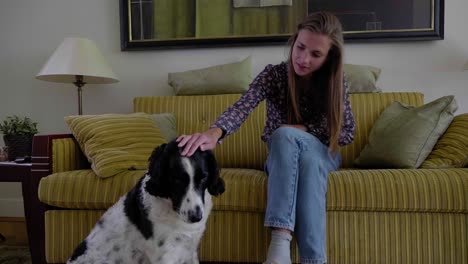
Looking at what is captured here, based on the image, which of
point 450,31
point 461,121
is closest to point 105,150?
point 461,121

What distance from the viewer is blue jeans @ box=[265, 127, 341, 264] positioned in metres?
1.53

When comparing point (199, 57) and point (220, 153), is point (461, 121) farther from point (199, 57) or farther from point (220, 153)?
point (199, 57)

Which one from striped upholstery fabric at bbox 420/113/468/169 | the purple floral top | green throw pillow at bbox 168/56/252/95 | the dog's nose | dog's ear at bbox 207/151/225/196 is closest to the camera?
the dog's nose

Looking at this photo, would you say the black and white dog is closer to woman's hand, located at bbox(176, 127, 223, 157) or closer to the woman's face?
woman's hand, located at bbox(176, 127, 223, 157)

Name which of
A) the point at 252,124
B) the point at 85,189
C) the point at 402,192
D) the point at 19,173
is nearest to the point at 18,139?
the point at 19,173

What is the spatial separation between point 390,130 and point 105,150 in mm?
1458

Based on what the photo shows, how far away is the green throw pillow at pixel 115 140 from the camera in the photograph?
1.95 metres

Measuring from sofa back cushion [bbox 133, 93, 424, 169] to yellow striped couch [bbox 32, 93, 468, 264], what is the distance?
0.60m

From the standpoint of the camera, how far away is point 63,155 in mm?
2109

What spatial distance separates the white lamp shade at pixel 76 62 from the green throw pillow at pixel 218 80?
1.72 feet

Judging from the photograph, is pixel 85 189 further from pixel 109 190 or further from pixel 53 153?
pixel 53 153

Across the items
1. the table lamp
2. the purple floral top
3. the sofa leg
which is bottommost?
the sofa leg

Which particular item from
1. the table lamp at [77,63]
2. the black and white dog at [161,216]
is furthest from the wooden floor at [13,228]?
the black and white dog at [161,216]

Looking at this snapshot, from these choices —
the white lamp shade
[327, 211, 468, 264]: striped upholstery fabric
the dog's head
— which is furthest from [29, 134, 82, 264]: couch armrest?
[327, 211, 468, 264]: striped upholstery fabric
